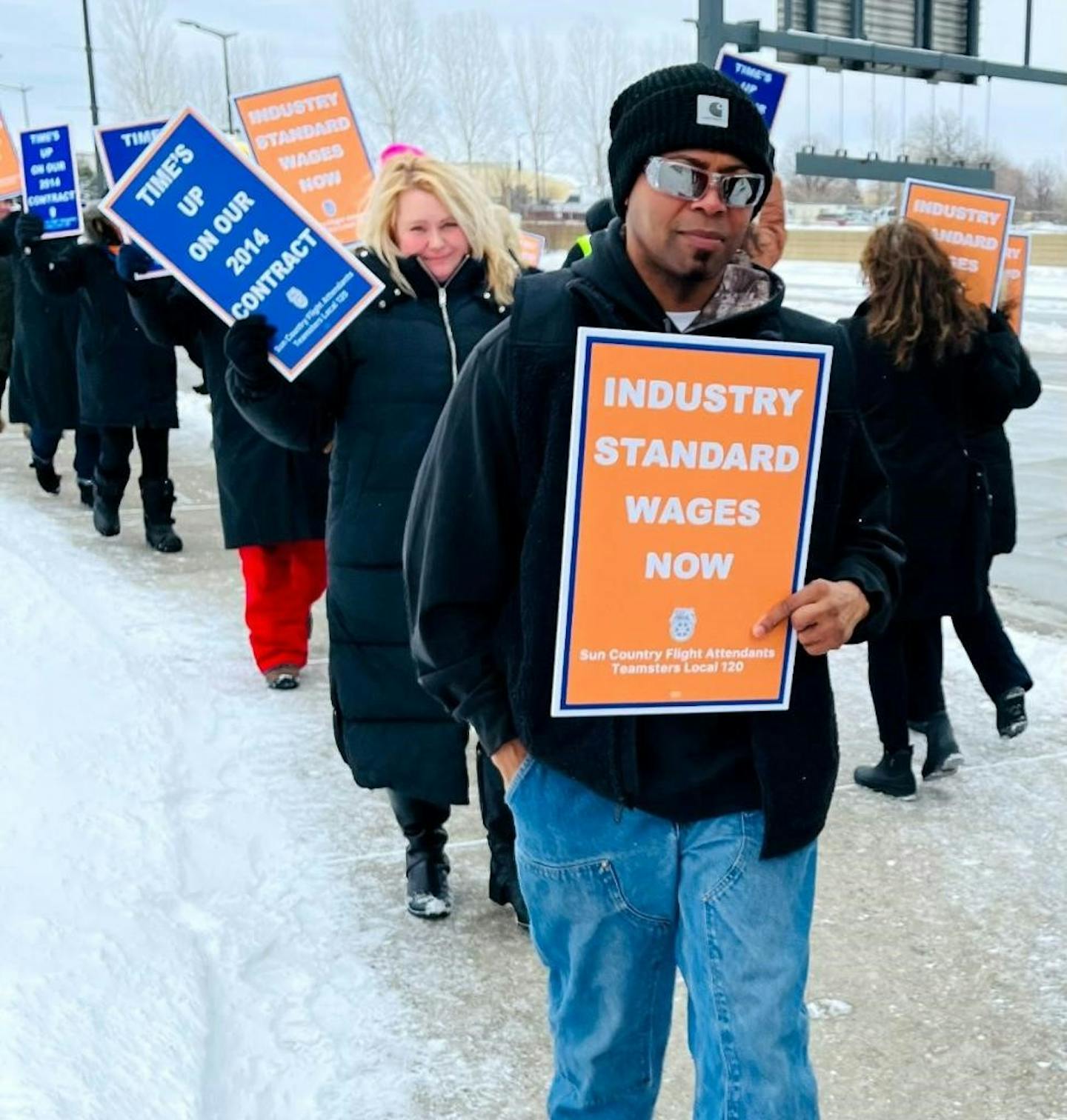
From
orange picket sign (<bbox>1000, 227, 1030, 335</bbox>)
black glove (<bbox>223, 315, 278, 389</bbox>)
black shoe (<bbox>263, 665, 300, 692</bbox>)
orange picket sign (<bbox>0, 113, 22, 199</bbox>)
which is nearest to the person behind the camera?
black glove (<bbox>223, 315, 278, 389</bbox>)

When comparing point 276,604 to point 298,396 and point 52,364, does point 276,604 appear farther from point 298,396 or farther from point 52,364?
point 52,364

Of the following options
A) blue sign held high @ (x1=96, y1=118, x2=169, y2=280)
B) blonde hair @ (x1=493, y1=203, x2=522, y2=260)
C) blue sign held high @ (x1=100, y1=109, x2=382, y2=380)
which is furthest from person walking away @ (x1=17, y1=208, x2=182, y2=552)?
blonde hair @ (x1=493, y1=203, x2=522, y2=260)

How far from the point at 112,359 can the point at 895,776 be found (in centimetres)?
507

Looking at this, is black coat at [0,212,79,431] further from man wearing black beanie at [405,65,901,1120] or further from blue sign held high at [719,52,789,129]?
man wearing black beanie at [405,65,901,1120]

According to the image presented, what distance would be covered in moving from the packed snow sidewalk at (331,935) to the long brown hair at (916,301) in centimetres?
140

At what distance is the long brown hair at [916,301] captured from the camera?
4.46m

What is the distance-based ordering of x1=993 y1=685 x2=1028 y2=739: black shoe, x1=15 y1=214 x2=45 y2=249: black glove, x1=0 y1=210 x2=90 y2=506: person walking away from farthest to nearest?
x1=0 y1=210 x2=90 y2=506: person walking away, x1=15 y1=214 x2=45 y2=249: black glove, x1=993 y1=685 x2=1028 y2=739: black shoe

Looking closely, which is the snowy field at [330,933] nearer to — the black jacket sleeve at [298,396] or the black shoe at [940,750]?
the black shoe at [940,750]

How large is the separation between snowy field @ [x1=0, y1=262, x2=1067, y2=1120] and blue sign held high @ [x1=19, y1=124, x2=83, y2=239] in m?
3.02

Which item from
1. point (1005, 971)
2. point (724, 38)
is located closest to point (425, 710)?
point (1005, 971)

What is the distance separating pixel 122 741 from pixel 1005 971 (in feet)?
9.18

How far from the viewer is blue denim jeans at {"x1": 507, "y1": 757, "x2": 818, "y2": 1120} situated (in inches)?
82.8

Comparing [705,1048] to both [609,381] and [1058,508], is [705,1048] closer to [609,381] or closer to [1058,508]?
[609,381]

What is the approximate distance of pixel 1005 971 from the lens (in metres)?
3.59
